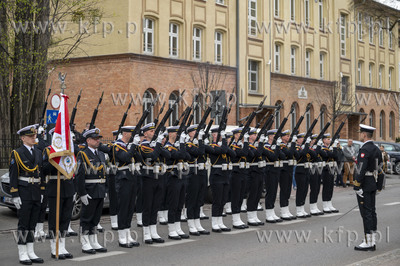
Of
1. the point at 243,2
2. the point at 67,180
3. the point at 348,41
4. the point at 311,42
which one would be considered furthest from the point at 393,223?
the point at 348,41

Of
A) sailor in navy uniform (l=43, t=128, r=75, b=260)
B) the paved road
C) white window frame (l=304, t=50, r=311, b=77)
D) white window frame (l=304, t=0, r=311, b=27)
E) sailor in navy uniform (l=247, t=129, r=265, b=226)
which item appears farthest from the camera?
white window frame (l=304, t=50, r=311, b=77)

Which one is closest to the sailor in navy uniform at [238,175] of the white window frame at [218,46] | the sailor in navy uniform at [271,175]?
the sailor in navy uniform at [271,175]

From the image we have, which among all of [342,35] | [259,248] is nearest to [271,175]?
[259,248]

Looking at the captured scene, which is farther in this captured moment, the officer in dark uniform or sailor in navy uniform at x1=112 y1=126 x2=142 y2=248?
the officer in dark uniform

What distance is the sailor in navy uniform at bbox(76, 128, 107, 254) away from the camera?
996cm

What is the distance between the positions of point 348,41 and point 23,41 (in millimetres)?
29031

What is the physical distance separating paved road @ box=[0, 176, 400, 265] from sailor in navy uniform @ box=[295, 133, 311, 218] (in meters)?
0.73

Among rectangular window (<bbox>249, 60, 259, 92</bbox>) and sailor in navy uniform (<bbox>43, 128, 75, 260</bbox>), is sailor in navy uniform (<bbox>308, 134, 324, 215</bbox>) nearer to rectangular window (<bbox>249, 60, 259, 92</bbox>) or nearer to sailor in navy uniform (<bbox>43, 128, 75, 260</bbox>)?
sailor in navy uniform (<bbox>43, 128, 75, 260</bbox>)

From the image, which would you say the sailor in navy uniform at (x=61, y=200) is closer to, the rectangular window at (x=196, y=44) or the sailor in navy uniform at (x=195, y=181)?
the sailor in navy uniform at (x=195, y=181)

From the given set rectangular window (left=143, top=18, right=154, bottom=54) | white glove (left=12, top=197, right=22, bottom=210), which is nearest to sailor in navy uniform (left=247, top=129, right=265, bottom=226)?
white glove (left=12, top=197, right=22, bottom=210)

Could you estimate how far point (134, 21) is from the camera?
2688cm

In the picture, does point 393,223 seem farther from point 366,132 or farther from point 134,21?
point 134,21

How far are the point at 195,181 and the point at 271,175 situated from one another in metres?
2.66

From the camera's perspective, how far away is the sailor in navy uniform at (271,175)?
13711mm
